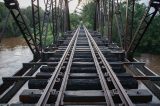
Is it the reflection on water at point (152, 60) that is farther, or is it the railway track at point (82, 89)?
the reflection on water at point (152, 60)

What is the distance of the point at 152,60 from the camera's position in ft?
145

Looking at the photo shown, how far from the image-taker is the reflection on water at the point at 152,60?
39.6m

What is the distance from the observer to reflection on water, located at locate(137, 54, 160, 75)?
3960 cm

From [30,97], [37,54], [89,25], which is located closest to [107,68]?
[30,97]

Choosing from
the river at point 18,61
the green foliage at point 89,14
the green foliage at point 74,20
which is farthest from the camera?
the green foliage at point 74,20

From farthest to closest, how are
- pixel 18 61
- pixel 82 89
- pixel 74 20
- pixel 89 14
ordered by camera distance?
pixel 74 20, pixel 89 14, pixel 18 61, pixel 82 89

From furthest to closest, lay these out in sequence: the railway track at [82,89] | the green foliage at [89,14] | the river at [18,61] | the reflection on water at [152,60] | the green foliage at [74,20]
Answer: the green foliage at [74,20] → the green foliage at [89,14] → the reflection on water at [152,60] → the river at [18,61] → the railway track at [82,89]

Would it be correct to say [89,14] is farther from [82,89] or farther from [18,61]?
[82,89]

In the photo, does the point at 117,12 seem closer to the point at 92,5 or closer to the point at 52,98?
the point at 52,98

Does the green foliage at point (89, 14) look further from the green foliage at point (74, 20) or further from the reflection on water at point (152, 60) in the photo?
the reflection on water at point (152, 60)

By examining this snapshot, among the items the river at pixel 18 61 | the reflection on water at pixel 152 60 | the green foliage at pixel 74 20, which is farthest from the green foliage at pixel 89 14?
the reflection on water at pixel 152 60

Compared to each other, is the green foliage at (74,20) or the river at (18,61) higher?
the green foliage at (74,20)

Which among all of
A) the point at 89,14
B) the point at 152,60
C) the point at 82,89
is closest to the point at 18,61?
the point at 152,60

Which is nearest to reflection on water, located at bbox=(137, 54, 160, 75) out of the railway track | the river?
the river
